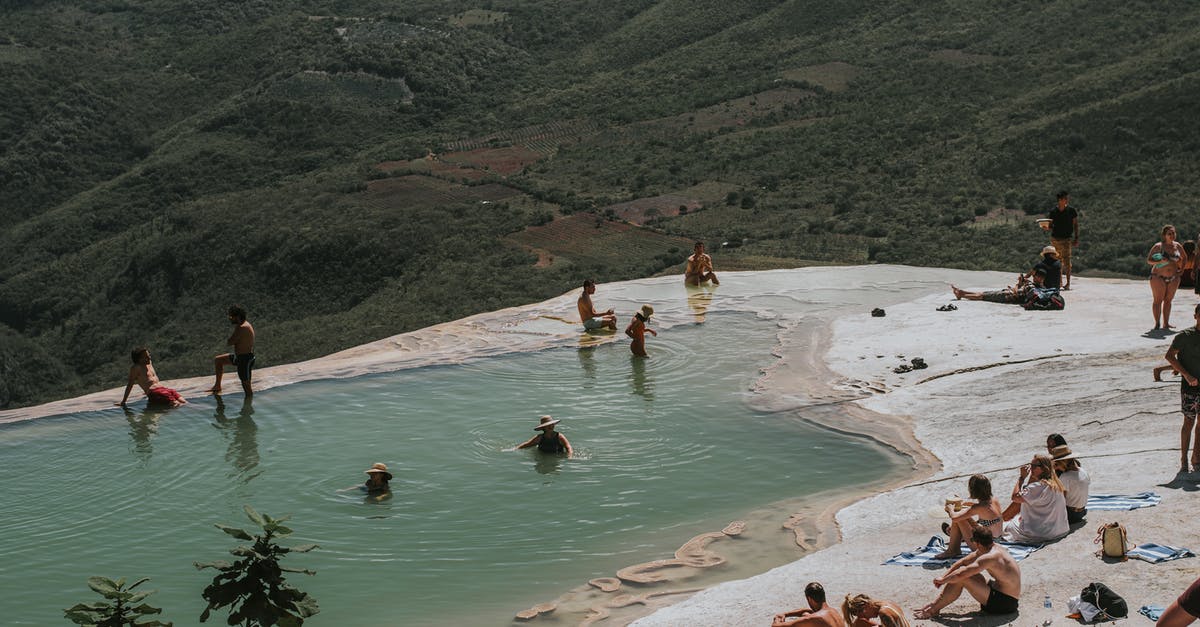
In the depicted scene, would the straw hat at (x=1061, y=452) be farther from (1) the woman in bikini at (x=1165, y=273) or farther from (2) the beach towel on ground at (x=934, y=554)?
(1) the woman in bikini at (x=1165, y=273)

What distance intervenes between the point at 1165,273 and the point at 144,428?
516 inches

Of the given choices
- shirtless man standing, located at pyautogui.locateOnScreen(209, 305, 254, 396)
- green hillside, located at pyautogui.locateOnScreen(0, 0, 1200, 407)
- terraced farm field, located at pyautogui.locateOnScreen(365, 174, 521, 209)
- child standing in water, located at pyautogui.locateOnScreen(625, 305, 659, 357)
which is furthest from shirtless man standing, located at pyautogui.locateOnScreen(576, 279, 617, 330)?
terraced farm field, located at pyautogui.locateOnScreen(365, 174, 521, 209)

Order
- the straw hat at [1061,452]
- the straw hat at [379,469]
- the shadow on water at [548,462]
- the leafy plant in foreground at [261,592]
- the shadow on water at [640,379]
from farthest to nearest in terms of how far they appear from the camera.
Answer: the shadow on water at [640,379] → the shadow on water at [548,462] → the straw hat at [379,469] → the straw hat at [1061,452] → the leafy plant in foreground at [261,592]

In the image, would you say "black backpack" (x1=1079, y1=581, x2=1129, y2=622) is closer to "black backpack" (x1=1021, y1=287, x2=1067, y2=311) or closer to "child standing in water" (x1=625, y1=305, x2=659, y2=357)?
"child standing in water" (x1=625, y1=305, x2=659, y2=357)

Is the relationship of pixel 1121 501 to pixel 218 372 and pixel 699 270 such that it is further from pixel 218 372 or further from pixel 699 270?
pixel 699 270

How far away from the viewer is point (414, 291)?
144 ft

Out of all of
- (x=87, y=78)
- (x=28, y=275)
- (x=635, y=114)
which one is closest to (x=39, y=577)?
(x=28, y=275)

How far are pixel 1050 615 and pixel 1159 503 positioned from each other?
2252 mm

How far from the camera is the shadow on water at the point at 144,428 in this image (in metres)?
15.0

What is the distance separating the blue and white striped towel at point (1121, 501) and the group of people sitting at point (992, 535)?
5.9 inches

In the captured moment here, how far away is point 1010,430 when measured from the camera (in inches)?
549

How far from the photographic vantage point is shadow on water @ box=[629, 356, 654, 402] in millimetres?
17216

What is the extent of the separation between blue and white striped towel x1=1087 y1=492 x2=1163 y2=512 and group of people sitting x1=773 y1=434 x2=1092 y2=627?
15 centimetres

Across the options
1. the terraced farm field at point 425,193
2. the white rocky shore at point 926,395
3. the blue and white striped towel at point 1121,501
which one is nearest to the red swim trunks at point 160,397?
the white rocky shore at point 926,395
